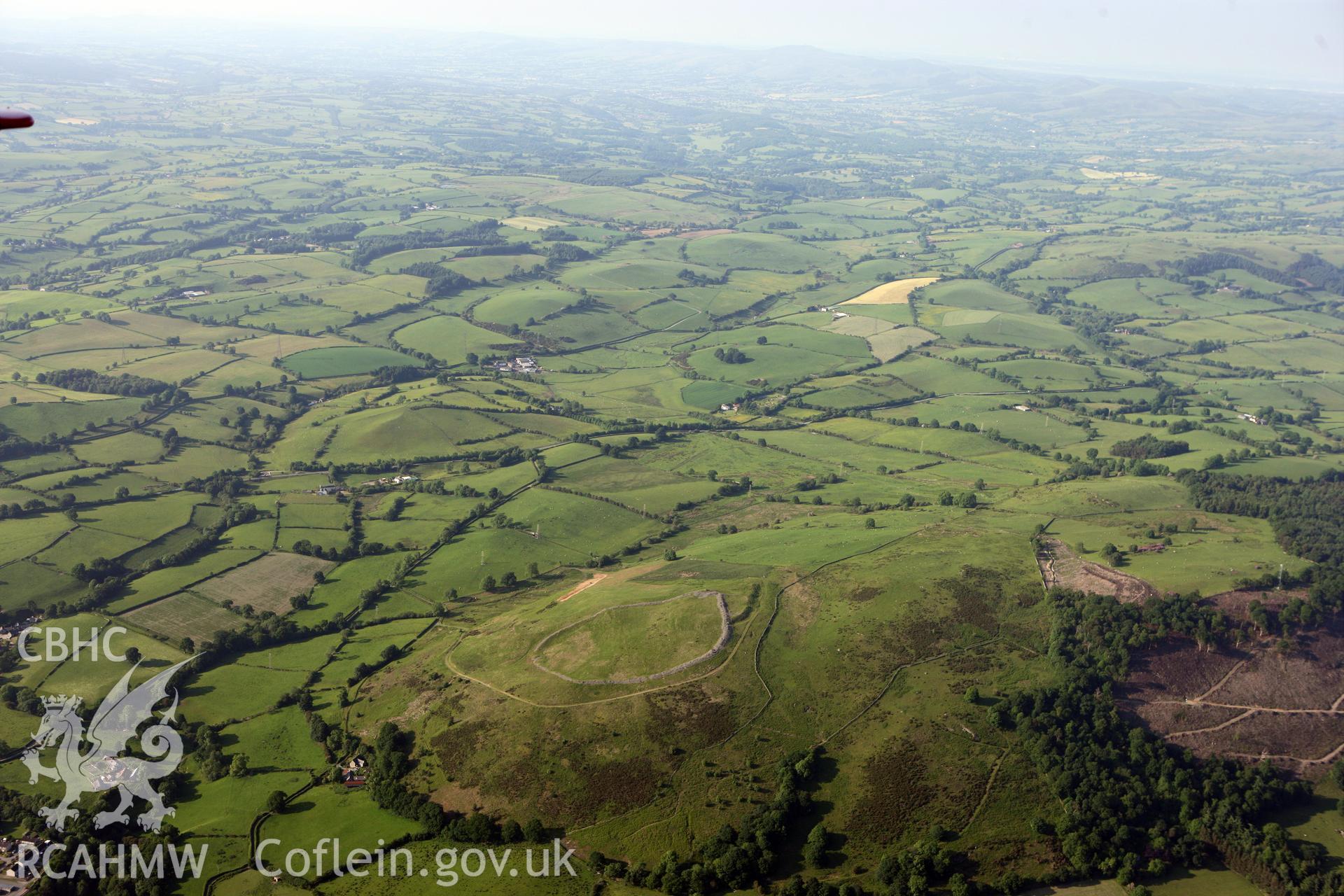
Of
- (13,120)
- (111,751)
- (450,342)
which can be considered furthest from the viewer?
(450,342)

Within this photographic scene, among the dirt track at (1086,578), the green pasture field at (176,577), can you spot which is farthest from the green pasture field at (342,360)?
the dirt track at (1086,578)

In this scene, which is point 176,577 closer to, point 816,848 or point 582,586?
point 582,586

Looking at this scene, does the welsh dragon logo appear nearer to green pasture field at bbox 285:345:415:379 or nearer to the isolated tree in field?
the isolated tree in field

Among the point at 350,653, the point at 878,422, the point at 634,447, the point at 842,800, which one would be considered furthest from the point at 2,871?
the point at 878,422

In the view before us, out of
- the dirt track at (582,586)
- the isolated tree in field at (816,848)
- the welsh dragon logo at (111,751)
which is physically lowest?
the welsh dragon logo at (111,751)

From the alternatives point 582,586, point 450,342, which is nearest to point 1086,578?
point 582,586

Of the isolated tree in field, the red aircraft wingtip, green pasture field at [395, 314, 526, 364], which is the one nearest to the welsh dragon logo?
the isolated tree in field

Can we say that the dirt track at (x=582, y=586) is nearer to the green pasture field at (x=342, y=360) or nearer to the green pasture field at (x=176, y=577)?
the green pasture field at (x=176, y=577)

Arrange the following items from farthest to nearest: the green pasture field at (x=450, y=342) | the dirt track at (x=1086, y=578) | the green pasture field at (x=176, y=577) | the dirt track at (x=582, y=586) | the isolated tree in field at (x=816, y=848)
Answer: the green pasture field at (x=450, y=342)
the dirt track at (x=582, y=586)
the green pasture field at (x=176, y=577)
the dirt track at (x=1086, y=578)
the isolated tree in field at (x=816, y=848)
